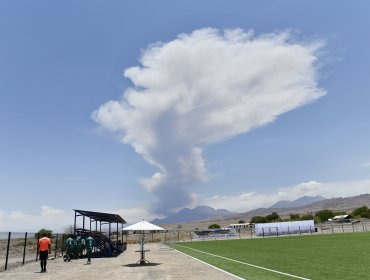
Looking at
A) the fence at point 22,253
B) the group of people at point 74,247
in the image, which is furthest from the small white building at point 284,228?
the group of people at point 74,247

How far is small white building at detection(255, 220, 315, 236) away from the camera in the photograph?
69750mm

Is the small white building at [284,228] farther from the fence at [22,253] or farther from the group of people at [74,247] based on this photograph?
the group of people at [74,247]

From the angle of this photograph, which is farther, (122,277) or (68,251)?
(68,251)

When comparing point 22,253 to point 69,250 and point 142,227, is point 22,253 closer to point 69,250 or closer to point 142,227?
point 69,250

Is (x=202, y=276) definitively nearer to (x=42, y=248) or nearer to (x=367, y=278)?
(x=367, y=278)

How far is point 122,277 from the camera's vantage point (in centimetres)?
1527

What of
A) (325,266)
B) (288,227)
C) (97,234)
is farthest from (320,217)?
(325,266)

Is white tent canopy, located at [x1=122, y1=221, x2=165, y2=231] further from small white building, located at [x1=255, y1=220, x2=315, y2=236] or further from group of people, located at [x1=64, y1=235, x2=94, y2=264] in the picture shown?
small white building, located at [x1=255, y1=220, x2=315, y2=236]

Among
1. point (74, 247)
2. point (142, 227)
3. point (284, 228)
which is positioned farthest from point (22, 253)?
point (284, 228)

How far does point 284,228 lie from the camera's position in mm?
72062

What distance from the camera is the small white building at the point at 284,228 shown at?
229 ft

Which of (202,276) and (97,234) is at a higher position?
(97,234)

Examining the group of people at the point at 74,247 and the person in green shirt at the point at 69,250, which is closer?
the person in green shirt at the point at 69,250

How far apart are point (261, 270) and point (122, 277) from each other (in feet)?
18.4
